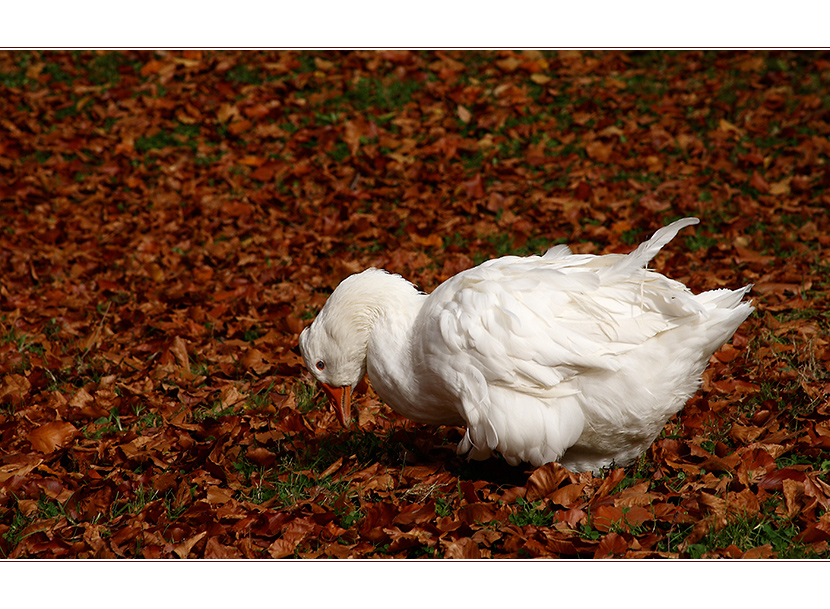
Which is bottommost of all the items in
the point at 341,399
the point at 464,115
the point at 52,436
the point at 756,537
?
the point at 756,537

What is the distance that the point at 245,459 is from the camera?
13.3 feet

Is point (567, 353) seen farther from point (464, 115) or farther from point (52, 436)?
point (464, 115)

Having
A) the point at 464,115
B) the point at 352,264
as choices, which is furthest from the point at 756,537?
the point at 464,115

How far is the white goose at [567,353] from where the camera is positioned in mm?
3314

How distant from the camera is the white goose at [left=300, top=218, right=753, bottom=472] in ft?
10.9

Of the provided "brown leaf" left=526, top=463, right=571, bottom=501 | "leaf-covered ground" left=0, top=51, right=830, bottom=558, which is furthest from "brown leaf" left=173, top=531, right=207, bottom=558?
"brown leaf" left=526, top=463, right=571, bottom=501

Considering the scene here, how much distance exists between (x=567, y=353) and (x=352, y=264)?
313 cm

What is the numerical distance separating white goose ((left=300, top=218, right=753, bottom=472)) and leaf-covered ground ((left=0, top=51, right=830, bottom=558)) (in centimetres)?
28

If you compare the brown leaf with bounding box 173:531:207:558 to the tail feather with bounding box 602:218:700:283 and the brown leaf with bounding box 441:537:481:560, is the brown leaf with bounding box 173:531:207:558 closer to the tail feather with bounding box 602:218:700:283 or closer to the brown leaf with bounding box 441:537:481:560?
the brown leaf with bounding box 441:537:481:560

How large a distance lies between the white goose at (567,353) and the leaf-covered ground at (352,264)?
28cm

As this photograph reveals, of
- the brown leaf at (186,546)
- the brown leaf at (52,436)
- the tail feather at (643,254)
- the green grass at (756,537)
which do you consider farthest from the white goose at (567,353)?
the brown leaf at (52,436)

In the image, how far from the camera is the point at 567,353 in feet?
10.8

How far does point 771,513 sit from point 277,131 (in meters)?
6.53

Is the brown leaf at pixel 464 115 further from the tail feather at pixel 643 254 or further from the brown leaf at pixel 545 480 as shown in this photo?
the brown leaf at pixel 545 480
